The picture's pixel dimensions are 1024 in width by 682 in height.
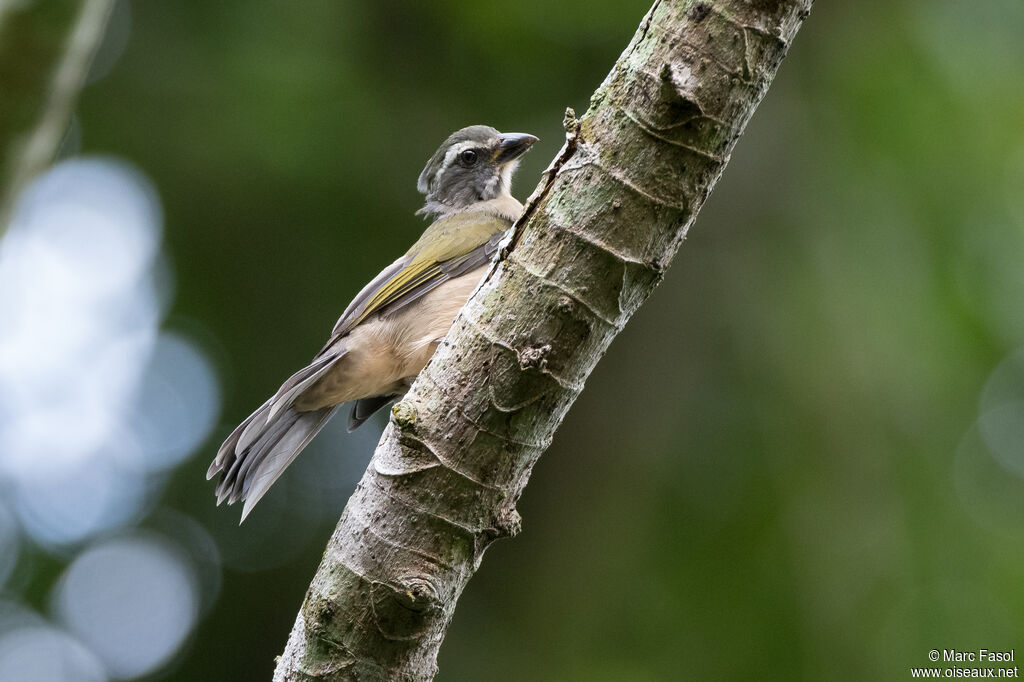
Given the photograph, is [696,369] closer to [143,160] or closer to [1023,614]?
[1023,614]

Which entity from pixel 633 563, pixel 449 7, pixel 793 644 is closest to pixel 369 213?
pixel 449 7

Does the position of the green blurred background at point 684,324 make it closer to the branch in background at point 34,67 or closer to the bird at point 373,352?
the bird at point 373,352

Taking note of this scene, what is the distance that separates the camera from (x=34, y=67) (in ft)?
9.74

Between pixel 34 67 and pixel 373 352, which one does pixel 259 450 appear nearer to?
pixel 373 352

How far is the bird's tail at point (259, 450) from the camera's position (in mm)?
4578

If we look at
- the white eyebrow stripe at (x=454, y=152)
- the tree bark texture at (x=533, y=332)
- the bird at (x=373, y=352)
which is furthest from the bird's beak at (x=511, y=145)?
the tree bark texture at (x=533, y=332)

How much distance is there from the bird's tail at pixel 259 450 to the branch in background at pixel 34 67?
5.99 ft

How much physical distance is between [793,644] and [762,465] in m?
1.17

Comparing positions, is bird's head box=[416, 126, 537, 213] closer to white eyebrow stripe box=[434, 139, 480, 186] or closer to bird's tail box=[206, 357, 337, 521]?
white eyebrow stripe box=[434, 139, 480, 186]

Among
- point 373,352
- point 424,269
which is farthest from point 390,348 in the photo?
point 424,269

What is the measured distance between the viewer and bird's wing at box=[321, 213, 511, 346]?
526 centimetres

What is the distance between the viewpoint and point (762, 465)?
6.39 meters

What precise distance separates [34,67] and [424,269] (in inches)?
102

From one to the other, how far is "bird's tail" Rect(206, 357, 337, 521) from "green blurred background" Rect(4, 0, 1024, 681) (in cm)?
254
